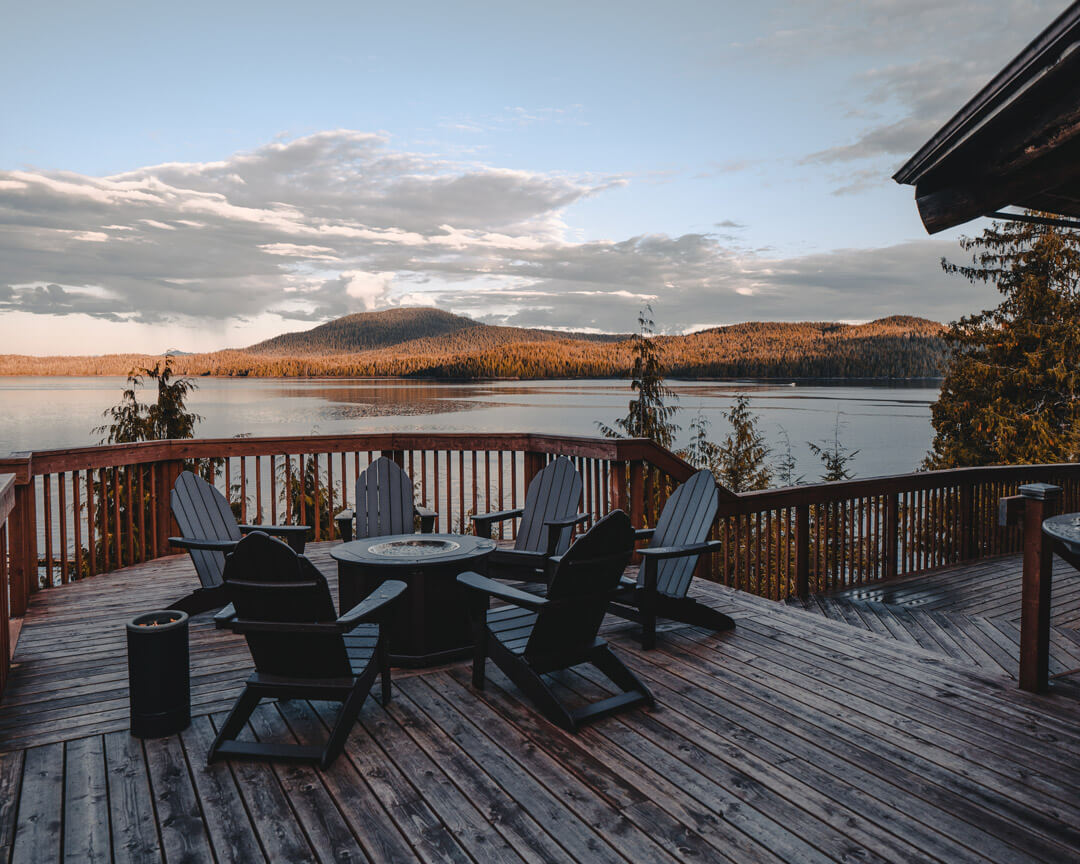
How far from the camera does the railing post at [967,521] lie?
6.26 metres

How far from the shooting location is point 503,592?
116 inches

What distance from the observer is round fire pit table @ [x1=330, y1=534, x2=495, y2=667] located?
3.42 m

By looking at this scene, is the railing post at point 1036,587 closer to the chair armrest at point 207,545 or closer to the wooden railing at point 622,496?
the wooden railing at point 622,496

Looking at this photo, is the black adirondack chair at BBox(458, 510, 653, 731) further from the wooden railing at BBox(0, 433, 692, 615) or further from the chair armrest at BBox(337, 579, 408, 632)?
the wooden railing at BBox(0, 433, 692, 615)

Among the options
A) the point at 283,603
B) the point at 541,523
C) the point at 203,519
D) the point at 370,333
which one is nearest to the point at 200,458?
the point at 203,519

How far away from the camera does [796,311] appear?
48.7 metres

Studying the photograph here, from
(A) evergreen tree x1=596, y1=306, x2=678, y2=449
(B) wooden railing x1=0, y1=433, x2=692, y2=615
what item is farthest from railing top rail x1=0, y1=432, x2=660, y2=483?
(A) evergreen tree x1=596, y1=306, x2=678, y2=449

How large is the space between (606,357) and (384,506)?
90.5 feet

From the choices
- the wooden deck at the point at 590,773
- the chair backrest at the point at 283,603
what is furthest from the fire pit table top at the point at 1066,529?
the chair backrest at the point at 283,603

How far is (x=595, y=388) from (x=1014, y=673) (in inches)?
4190

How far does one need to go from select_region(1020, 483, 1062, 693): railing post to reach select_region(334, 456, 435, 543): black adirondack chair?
11.4 feet

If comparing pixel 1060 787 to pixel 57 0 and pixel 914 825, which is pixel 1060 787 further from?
pixel 57 0

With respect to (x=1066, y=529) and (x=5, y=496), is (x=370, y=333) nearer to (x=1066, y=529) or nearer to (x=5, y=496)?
(x=5, y=496)

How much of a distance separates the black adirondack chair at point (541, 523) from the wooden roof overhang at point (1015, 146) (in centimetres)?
281
